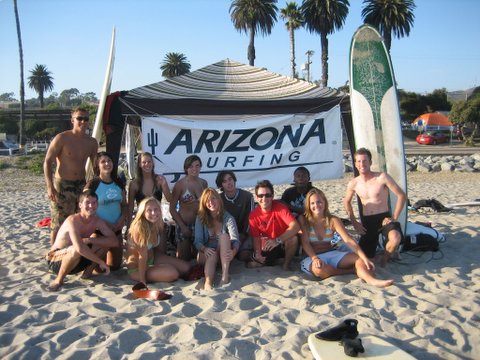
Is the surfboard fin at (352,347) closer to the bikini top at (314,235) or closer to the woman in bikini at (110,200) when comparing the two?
the bikini top at (314,235)

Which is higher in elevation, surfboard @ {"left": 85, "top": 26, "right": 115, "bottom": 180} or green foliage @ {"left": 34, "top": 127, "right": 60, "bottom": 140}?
green foliage @ {"left": 34, "top": 127, "right": 60, "bottom": 140}

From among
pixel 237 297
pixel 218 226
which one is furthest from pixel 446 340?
pixel 218 226

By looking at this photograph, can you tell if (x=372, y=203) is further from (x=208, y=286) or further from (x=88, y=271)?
(x=88, y=271)

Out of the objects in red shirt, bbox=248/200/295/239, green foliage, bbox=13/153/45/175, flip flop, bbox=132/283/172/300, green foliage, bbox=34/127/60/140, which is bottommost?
flip flop, bbox=132/283/172/300

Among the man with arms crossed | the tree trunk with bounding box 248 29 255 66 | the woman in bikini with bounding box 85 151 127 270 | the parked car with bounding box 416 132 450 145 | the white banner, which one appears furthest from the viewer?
the tree trunk with bounding box 248 29 255 66

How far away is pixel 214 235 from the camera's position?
4.35 m

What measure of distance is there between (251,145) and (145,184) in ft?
5.44

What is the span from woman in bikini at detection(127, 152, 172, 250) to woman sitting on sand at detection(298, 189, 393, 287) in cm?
157

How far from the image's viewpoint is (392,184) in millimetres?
4512

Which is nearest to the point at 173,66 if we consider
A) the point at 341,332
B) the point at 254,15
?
the point at 254,15

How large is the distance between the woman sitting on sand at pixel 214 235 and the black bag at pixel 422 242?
2.09 meters

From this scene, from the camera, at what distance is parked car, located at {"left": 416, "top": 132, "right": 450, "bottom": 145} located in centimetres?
3203

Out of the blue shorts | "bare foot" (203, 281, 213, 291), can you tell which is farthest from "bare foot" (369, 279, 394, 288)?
the blue shorts

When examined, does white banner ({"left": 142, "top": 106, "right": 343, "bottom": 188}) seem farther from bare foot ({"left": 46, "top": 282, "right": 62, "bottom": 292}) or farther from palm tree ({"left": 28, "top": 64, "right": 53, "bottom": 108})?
palm tree ({"left": 28, "top": 64, "right": 53, "bottom": 108})
